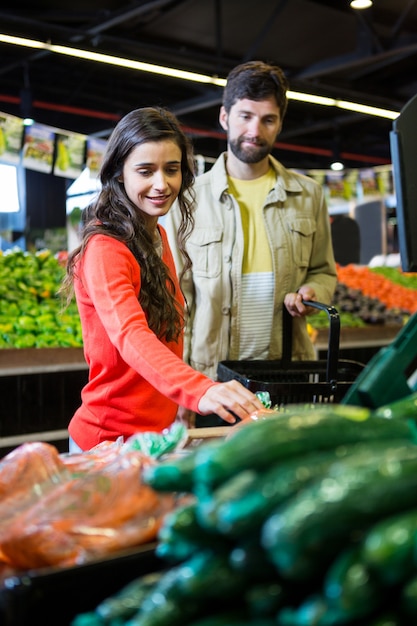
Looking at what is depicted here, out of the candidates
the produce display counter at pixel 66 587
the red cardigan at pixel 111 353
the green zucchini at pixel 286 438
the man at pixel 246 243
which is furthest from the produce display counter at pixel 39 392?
the green zucchini at pixel 286 438

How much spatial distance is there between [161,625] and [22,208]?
542 inches

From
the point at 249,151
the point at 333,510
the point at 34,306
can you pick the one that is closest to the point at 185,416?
the point at 249,151

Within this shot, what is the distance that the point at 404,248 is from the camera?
4.52ft

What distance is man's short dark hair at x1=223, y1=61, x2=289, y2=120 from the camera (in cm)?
296

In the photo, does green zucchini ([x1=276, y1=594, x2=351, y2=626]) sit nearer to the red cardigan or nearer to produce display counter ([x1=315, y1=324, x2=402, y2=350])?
the red cardigan

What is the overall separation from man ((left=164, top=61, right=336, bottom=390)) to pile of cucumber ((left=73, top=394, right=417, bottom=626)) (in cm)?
212

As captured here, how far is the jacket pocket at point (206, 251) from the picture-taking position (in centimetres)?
308

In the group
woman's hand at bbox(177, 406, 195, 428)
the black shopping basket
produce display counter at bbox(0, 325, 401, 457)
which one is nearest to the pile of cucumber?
the black shopping basket

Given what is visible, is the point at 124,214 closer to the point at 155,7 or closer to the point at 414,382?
the point at 414,382

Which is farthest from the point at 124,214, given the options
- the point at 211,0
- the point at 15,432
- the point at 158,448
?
the point at 211,0

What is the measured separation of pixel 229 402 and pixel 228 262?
145cm

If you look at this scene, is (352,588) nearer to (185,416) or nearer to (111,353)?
(111,353)

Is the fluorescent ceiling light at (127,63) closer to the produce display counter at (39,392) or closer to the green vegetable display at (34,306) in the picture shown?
the green vegetable display at (34,306)

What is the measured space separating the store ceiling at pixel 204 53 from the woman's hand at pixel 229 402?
3.95 meters
